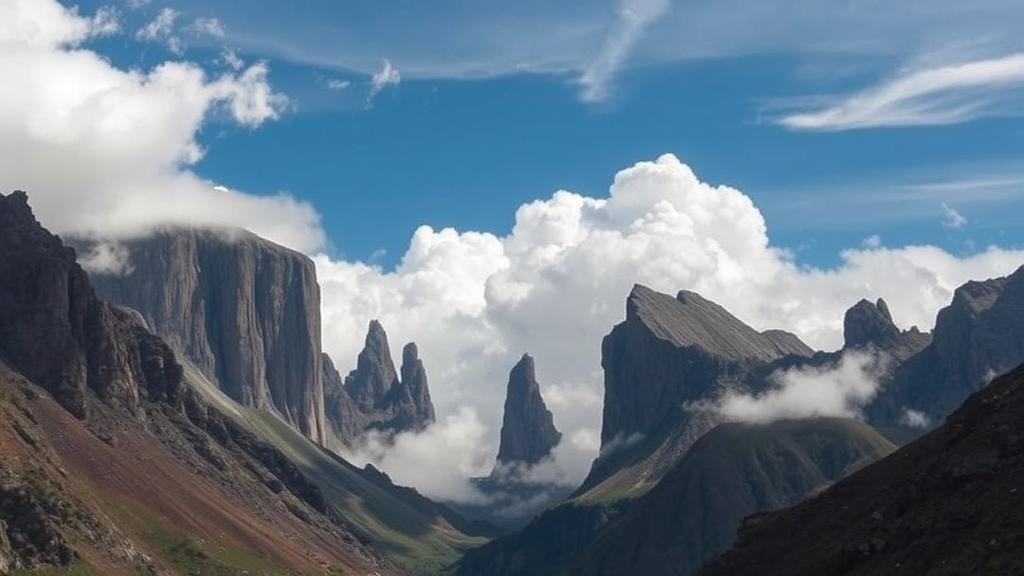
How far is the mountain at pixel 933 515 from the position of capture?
132250 millimetres

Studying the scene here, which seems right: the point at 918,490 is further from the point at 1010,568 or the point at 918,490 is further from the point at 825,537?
the point at 1010,568

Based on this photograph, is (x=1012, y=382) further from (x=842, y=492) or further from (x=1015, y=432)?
(x=842, y=492)

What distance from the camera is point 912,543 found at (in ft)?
471

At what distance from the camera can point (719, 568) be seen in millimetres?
199000

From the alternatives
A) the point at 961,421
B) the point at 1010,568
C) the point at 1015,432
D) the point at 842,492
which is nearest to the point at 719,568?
the point at 842,492

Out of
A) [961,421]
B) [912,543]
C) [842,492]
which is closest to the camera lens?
[912,543]

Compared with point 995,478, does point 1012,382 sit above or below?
above

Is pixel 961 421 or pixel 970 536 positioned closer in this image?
pixel 970 536

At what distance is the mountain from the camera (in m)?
132

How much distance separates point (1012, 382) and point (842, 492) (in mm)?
35320

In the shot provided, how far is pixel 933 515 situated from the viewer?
146 metres

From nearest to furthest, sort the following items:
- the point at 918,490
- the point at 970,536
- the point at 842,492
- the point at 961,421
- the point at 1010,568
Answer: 1. the point at 1010,568
2. the point at 970,536
3. the point at 918,490
4. the point at 961,421
5. the point at 842,492

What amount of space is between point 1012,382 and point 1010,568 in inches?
2310

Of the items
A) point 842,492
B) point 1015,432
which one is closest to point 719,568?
point 842,492
